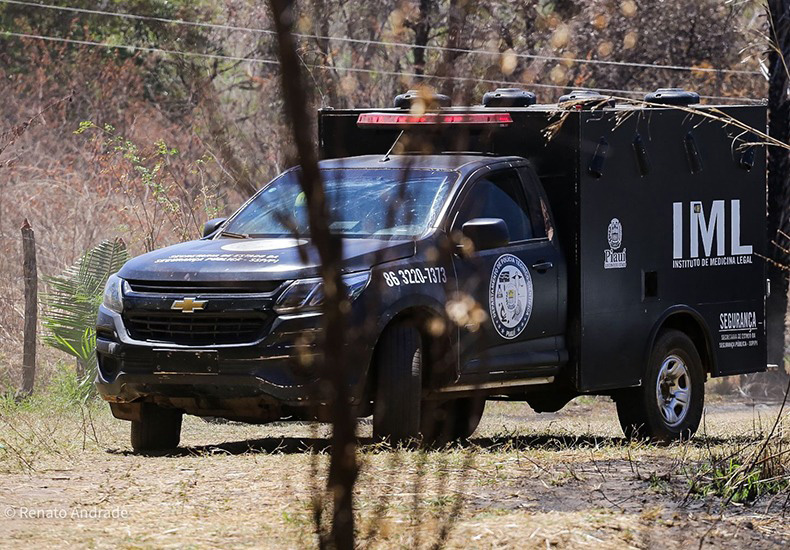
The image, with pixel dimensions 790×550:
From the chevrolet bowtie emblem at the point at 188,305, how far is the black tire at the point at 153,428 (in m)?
0.94

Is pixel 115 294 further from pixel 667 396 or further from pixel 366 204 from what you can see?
pixel 667 396

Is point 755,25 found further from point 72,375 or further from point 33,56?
point 72,375

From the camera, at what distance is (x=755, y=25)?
28562 millimetres

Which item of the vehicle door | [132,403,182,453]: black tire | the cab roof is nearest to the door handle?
the vehicle door

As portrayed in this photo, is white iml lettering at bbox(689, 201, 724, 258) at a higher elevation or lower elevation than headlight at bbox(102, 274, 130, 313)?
higher

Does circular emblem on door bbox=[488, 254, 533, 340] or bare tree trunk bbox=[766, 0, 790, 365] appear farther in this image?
bare tree trunk bbox=[766, 0, 790, 365]

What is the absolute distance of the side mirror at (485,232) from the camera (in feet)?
29.1

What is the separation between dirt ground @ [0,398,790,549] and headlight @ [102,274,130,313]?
86 cm

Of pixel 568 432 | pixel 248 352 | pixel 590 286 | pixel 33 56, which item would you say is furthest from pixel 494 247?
pixel 33 56

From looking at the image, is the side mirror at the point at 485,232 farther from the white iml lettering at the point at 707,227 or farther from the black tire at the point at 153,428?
the white iml lettering at the point at 707,227

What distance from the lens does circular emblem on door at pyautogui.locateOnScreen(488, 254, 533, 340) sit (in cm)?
910

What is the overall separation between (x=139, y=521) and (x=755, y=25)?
2465cm

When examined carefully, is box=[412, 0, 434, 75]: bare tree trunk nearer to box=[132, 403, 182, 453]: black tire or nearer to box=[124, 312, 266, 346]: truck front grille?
box=[132, 403, 182, 453]: black tire

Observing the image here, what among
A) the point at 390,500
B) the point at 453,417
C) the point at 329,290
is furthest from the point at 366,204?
the point at 329,290
